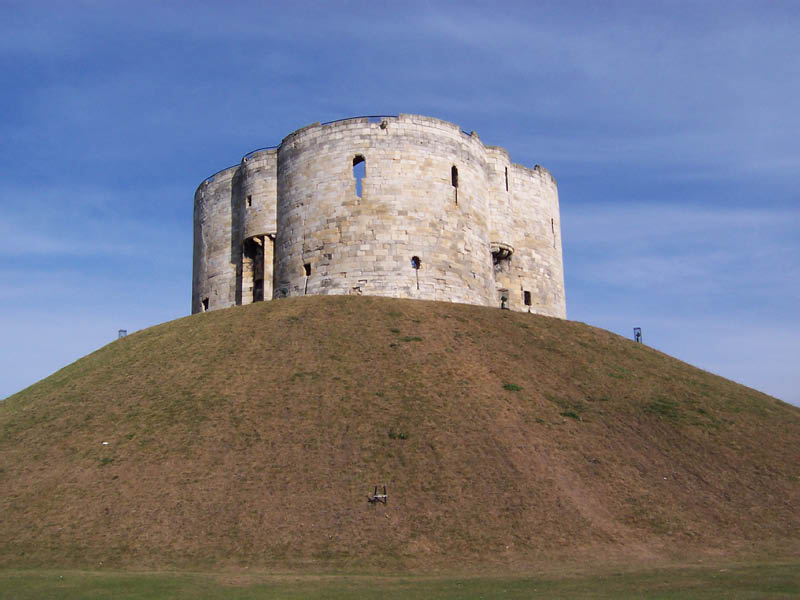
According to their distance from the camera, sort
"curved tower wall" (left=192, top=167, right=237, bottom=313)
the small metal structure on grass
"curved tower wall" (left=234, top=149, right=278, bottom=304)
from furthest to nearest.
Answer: "curved tower wall" (left=192, top=167, right=237, bottom=313) → "curved tower wall" (left=234, top=149, right=278, bottom=304) → the small metal structure on grass

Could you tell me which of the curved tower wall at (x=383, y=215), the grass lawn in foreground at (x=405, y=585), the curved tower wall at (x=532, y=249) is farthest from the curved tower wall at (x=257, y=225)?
the grass lawn in foreground at (x=405, y=585)

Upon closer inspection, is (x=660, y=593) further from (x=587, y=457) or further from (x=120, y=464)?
(x=120, y=464)

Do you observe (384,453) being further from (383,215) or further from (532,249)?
(532,249)

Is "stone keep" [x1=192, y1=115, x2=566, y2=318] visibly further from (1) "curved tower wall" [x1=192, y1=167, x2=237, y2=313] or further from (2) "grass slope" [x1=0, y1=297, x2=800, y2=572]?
(2) "grass slope" [x1=0, y1=297, x2=800, y2=572]

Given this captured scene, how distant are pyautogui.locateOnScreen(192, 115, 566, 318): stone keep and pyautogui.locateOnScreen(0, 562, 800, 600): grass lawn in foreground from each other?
72.6 feet

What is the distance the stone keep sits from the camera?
1567 inches

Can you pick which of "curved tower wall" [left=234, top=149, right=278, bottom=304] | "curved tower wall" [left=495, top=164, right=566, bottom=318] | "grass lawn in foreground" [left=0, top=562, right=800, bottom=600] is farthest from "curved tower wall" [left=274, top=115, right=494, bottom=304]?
"grass lawn in foreground" [left=0, top=562, right=800, bottom=600]

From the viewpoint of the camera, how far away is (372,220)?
40031 millimetres

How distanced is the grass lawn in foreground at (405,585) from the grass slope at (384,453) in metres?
1.38

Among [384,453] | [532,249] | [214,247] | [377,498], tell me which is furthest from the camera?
[532,249]

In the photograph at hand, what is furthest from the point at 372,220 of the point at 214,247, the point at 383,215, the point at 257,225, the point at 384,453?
the point at 384,453

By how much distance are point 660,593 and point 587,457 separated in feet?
31.6

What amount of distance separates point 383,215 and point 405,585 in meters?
24.7

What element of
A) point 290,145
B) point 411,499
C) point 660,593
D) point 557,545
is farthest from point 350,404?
point 290,145
